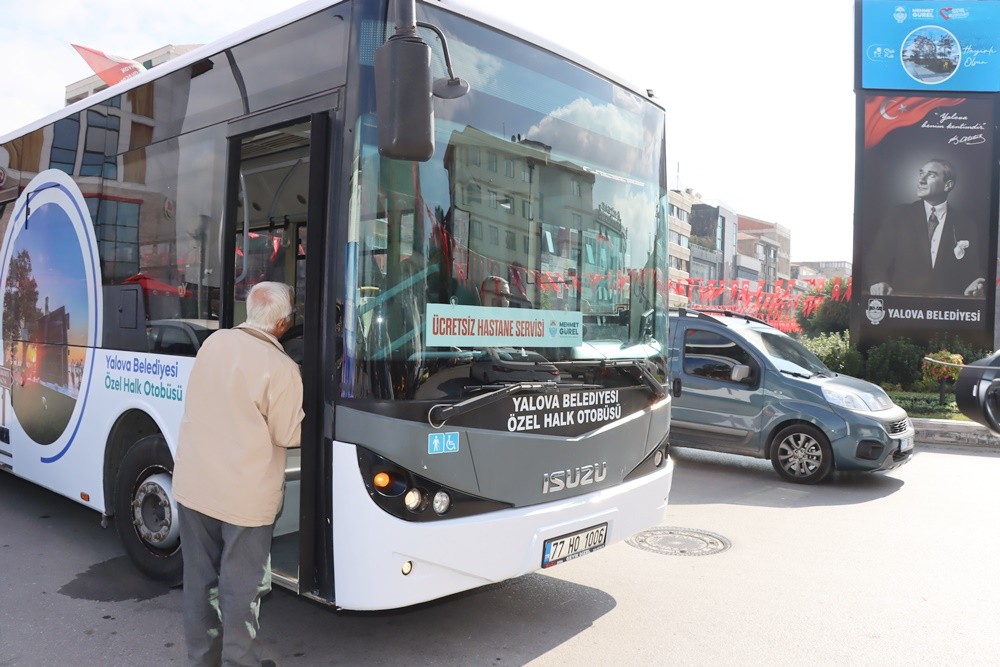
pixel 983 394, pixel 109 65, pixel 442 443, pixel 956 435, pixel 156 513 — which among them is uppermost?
pixel 109 65

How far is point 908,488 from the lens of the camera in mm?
8828

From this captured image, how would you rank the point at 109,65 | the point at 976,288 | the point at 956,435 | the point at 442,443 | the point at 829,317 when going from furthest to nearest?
the point at 829,317, the point at 976,288, the point at 956,435, the point at 109,65, the point at 442,443

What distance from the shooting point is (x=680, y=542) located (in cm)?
632

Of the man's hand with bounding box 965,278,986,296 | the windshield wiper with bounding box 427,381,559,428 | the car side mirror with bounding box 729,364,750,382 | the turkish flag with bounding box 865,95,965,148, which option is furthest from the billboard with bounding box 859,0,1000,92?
the windshield wiper with bounding box 427,381,559,428

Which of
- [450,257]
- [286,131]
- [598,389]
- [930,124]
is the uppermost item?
[930,124]

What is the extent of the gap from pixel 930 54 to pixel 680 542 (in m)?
17.9

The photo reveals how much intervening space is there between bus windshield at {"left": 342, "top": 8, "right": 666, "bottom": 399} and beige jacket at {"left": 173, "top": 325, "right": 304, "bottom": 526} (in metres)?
0.32

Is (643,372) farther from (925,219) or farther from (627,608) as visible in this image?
(925,219)

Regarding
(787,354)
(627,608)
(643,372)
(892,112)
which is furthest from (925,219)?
(627,608)

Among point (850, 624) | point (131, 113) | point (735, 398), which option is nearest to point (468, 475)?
point (850, 624)

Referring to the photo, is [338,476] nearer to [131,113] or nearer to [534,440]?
[534,440]

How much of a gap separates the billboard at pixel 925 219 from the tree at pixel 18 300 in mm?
17692

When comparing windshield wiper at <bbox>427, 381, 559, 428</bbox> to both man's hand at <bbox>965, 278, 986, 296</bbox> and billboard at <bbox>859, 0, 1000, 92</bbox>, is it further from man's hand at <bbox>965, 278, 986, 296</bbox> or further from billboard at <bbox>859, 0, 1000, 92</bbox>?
billboard at <bbox>859, 0, 1000, 92</bbox>

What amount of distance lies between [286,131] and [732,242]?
120373mm
